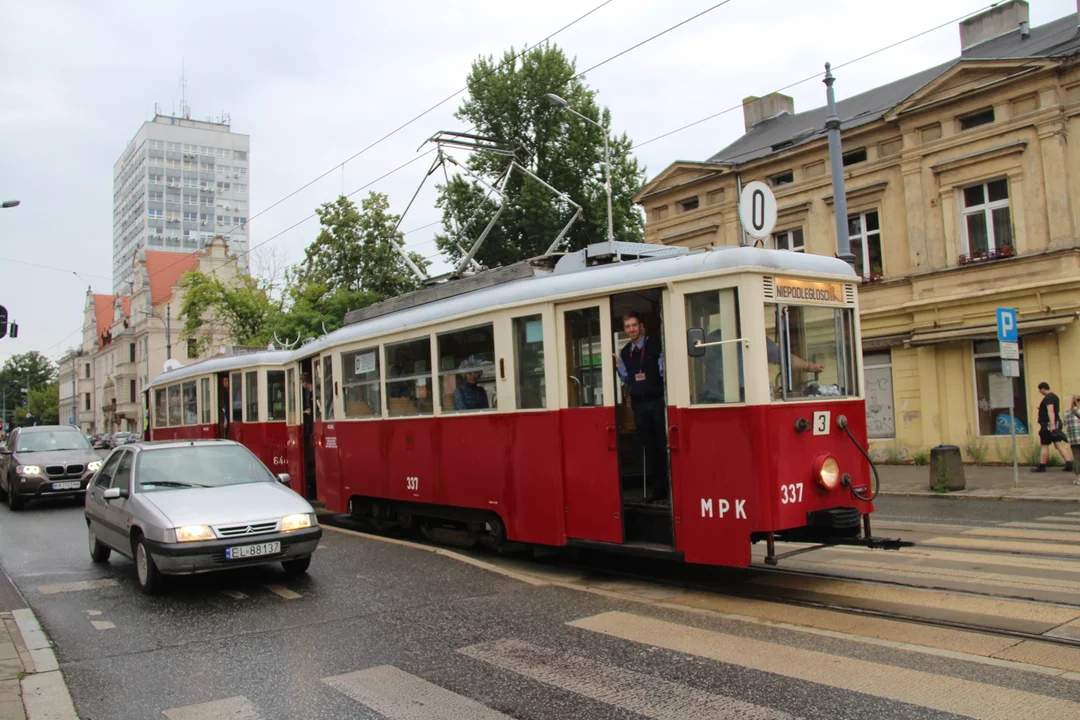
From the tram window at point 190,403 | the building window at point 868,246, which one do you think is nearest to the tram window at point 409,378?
the tram window at point 190,403

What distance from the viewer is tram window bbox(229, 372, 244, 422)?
1800 centimetres

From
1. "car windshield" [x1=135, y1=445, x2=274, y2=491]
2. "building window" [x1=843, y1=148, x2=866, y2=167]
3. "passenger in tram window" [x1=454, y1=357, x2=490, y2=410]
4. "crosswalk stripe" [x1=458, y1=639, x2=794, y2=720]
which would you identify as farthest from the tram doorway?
"building window" [x1=843, y1=148, x2=866, y2=167]

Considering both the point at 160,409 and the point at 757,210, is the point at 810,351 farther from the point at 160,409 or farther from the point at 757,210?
the point at 160,409

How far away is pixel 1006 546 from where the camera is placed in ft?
30.7

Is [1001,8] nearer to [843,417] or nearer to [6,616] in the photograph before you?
[843,417]

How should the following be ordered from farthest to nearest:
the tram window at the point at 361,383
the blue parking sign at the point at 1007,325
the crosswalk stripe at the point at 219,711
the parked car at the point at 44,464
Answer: the parked car at the point at 44,464, the blue parking sign at the point at 1007,325, the tram window at the point at 361,383, the crosswalk stripe at the point at 219,711

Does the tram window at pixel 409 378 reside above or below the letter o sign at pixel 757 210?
below

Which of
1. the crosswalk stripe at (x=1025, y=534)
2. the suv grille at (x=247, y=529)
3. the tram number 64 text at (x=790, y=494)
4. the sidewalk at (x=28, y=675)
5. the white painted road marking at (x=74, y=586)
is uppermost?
the tram number 64 text at (x=790, y=494)

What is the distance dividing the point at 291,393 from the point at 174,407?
788cm

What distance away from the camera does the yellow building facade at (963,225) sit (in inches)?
771

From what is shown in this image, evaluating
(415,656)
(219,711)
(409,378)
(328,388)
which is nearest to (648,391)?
(415,656)

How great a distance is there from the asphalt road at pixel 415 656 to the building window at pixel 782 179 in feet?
66.6

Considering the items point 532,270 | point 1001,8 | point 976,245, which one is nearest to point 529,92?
point 1001,8

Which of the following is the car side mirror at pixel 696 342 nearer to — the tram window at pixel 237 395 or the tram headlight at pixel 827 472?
the tram headlight at pixel 827 472
